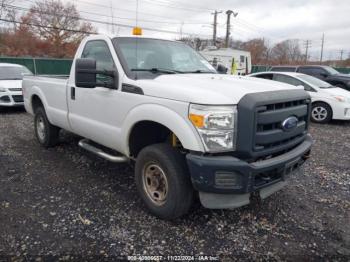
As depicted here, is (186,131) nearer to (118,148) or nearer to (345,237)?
(118,148)

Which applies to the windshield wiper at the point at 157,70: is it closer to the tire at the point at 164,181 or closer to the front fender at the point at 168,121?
the front fender at the point at 168,121

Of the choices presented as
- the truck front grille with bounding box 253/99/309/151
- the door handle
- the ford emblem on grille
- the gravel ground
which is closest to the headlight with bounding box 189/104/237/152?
the truck front grille with bounding box 253/99/309/151

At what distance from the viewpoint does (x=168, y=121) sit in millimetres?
2943

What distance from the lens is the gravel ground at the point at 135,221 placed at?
286 centimetres

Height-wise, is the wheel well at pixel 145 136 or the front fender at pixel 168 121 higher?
the front fender at pixel 168 121

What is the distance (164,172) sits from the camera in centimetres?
313

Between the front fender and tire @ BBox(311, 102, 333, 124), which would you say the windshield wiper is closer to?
the front fender

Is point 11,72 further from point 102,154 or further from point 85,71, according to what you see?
point 85,71

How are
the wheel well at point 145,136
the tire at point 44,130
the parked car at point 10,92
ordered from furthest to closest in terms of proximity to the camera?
the parked car at point 10,92
the tire at point 44,130
the wheel well at point 145,136

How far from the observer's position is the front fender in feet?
9.00

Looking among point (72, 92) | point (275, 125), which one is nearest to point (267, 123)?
point (275, 125)

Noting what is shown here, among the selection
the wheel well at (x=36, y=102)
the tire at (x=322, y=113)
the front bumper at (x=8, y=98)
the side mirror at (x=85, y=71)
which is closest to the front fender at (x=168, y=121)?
the side mirror at (x=85, y=71)

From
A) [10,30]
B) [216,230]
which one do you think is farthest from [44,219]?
[10,30]

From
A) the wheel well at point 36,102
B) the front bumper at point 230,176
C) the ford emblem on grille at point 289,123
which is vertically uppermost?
the ford emblem on grille at point 289,123
